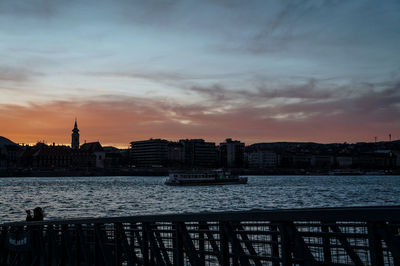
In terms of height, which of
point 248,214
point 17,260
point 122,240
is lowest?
point 17,260

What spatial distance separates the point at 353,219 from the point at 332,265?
2.86 ft

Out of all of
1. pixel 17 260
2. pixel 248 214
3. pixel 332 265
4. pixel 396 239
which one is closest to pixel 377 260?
pixel 396 239

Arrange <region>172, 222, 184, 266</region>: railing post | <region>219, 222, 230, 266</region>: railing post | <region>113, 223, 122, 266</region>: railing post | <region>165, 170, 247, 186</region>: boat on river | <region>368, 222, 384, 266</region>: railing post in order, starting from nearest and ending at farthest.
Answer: <region>368, 222, 384, 266</region>: railing post
<region>219, 222, 230, 266</region>: railing post
<region>172, 222, 184, 266</region>: railing post
<region>113, 223, 122, 266</region>: railing post
<region>165, 170, 247, 186</region>: boat on river

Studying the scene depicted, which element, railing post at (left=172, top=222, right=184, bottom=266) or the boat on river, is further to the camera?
the boat on river

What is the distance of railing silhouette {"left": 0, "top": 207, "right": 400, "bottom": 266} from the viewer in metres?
5.01

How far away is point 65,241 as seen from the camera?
1058 centimetres

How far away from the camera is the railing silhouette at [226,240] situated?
5.01m

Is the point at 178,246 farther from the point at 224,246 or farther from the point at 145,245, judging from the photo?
the point at 145,245

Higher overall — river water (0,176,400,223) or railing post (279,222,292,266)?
railing post (279,222,292,266)

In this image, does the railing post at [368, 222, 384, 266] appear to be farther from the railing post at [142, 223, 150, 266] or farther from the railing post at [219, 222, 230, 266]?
the railing post at [142, 223, 150, 266]

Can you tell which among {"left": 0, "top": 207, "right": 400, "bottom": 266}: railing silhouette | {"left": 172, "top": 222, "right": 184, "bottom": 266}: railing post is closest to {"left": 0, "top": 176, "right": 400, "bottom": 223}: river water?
{"left": 0, "top": 207, "right": 400, "bottom": 266}: railing silhouette

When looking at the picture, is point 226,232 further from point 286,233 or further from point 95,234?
point 95,234

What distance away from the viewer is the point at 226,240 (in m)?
6.77

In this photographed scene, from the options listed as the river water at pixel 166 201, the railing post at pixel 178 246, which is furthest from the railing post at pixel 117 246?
the river water at pixel 166 201
